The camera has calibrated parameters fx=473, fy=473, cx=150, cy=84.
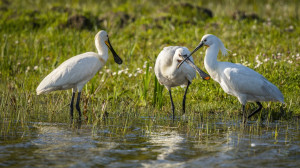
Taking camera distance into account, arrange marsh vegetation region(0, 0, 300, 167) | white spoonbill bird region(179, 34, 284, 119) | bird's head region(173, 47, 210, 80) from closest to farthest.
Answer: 1. marsh vegetation region(0, 0, 300, 167)
2. white spoonbill bird region(179, 34, 284, 119)
3. bird's head region(173, 47, 210, 80)

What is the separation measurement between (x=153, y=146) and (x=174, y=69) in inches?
103

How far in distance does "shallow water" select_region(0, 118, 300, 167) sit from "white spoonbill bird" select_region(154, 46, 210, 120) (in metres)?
1.37

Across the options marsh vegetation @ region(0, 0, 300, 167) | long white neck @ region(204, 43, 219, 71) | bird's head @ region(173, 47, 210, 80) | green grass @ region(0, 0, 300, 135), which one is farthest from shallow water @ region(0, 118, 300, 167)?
bird's head @ region(173, 47, 210, 80)

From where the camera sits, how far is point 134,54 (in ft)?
34.9

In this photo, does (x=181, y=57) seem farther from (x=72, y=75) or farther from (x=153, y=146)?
(x=153, y=146)

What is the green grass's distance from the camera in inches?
283

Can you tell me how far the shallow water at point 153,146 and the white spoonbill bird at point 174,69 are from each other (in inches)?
54.0

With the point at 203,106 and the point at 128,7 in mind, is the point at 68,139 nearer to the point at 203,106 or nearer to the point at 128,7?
the point at 203,106

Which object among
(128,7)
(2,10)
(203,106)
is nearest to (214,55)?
(203,106)

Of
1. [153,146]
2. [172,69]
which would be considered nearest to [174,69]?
[172,69]

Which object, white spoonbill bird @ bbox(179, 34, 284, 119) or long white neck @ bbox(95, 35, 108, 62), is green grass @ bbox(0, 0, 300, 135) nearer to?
white spoonbill bird @ bbox(179, 34, 284, 119)

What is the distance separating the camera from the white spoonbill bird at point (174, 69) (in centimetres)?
748

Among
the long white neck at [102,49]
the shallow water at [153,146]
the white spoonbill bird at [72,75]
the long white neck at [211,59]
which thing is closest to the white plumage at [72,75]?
the white spoonbill bird at [72,75]

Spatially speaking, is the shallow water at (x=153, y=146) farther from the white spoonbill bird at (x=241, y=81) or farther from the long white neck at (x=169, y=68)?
the long white neck at (x=169, y=68)
